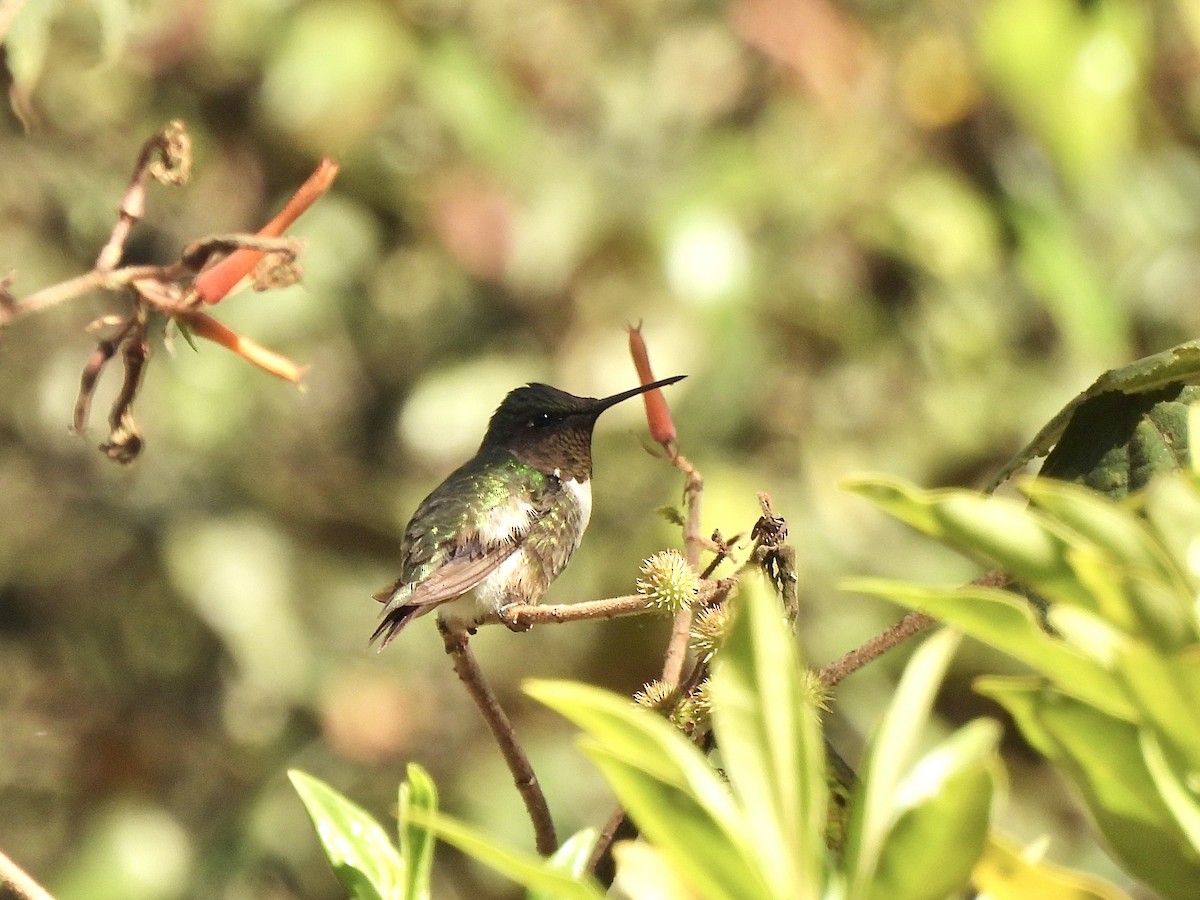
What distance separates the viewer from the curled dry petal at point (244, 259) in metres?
0.90

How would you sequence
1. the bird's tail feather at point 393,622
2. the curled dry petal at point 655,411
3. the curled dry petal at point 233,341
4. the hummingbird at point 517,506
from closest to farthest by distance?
1. the curled dry petal at point 233,341
2. the curled dry petal at point 655,411
3. the bird's tail feather at point 393,622
4. the hummingbird at point 517,506

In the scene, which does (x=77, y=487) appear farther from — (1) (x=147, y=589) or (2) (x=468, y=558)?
(2) (x=468, y=558)

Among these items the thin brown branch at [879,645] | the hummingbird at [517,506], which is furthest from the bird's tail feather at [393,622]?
the thin brown branch at [879,645]

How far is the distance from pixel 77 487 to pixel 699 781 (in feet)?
9.21

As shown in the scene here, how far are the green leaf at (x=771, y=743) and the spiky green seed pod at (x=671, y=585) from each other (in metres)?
0.29

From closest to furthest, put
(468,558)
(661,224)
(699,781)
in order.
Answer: (699,781) → (468,558) → (661,224)

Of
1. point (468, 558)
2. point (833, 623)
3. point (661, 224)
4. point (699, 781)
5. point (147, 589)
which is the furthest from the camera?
point (147, 589)

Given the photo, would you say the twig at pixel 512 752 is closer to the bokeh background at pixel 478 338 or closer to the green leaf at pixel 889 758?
the green leaf at pixel 889 758

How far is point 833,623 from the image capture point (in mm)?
2775

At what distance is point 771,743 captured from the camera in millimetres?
489

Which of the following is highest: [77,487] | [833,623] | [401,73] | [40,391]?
[401,73]

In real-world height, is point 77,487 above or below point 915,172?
below

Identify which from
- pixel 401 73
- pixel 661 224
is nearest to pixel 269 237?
pixel 661 224

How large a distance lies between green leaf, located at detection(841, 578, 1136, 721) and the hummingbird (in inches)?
48.7
